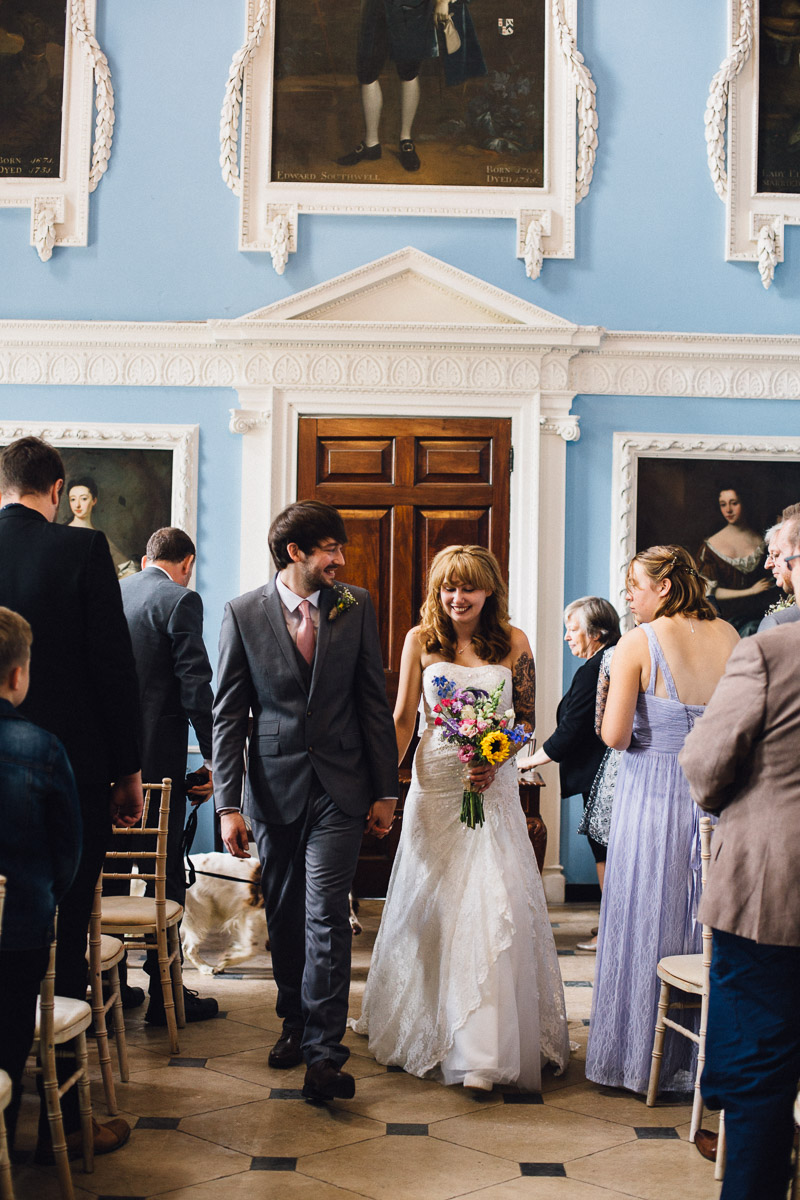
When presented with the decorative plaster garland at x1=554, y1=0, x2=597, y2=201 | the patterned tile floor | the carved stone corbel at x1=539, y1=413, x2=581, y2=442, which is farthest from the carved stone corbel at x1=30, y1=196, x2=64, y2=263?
the patterned tile floor

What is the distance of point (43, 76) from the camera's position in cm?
758

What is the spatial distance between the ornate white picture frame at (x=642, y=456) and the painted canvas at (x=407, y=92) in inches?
71.4

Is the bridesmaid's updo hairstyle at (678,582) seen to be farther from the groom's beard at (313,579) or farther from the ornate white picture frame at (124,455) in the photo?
the ornate white picture frame at (124,455)

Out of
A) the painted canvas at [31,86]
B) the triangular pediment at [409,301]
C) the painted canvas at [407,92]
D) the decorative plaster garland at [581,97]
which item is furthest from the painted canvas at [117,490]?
the decorative plaster garland at [581,97]

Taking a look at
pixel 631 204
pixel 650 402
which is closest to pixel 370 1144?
pixel 650 402

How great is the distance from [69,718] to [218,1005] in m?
2.39

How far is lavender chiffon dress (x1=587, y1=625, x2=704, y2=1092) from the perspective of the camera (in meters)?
4.12

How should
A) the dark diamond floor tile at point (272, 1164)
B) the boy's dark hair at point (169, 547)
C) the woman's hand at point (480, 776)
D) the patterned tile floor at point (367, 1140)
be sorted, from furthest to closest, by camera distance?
the boy's dark hair at point (169, 547), the woman's hand at point (480, 776), the dark diamond floor tile at point (272, 1164), the patterned tile floor at point (367, 1140)


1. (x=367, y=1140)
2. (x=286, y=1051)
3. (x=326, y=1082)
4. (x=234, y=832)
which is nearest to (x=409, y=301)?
(x=234, y=832)

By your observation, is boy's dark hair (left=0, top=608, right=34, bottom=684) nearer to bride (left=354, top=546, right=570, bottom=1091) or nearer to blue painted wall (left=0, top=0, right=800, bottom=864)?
bride (left=354, top=546, right=570, bottom=1091)

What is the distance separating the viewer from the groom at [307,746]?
13.4ft

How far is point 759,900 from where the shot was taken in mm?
2553

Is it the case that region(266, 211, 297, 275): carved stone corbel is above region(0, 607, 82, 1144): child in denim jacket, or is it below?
above

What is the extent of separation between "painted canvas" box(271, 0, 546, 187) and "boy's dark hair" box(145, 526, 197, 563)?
3315 millimetres
